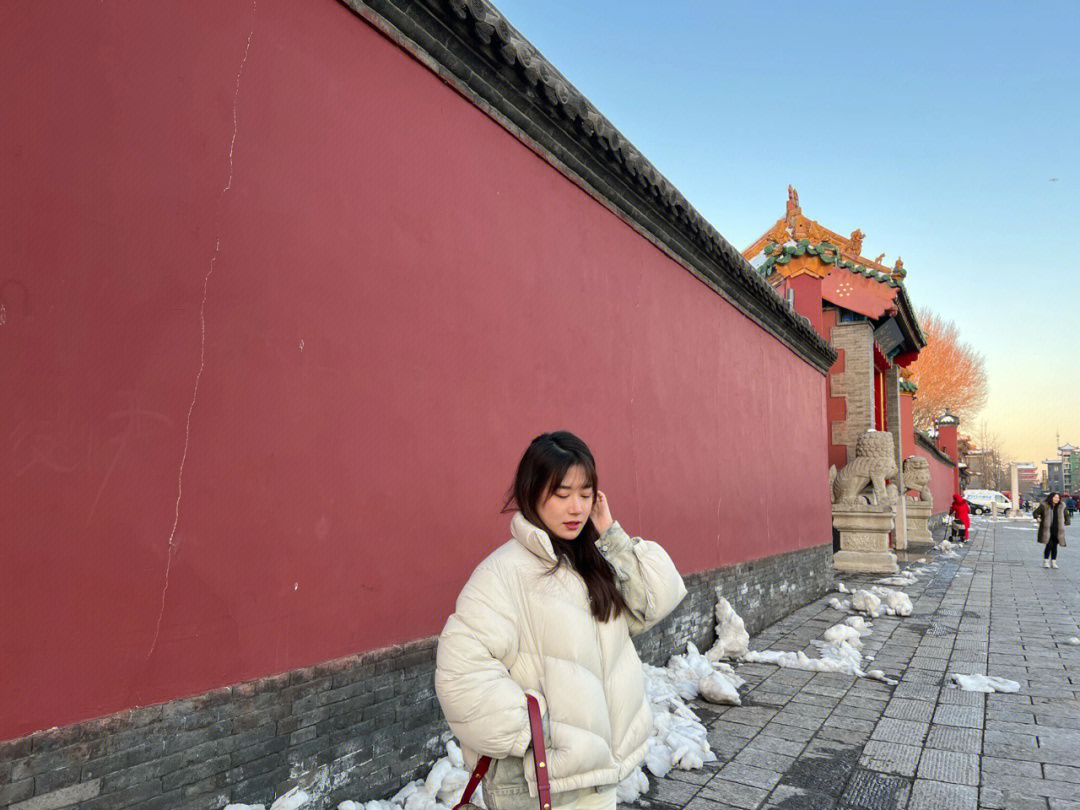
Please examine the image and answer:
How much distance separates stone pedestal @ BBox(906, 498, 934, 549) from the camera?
2002 cm

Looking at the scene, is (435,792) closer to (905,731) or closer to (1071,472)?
(905,731)

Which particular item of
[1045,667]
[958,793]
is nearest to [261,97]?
[958,793]

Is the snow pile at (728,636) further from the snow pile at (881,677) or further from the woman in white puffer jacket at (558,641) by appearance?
the woman in white puffer jacket at (558,641)

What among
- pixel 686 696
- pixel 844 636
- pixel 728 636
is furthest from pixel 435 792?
pixel 844 636

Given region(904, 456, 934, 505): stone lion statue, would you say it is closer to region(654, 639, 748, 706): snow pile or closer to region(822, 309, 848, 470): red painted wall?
region(822, 309, 848, 470): red painted wall

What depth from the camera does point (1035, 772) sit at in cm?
363

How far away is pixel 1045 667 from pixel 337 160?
644 cm

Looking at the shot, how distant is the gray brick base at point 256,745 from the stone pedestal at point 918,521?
19.9 metres

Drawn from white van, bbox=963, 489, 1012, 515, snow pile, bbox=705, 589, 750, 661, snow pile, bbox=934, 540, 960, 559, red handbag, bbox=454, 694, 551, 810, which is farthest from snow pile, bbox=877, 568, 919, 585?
white van, bbox=963, 489, 1012, 515

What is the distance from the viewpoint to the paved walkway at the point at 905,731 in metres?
3.37

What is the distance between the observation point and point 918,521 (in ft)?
66.3

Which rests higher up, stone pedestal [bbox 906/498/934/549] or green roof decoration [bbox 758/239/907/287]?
green roof decoration [bbox 758/239/907/287]

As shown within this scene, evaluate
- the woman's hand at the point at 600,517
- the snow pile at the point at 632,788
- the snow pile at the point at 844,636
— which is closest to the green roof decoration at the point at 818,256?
the snow pile at the point at 844,636

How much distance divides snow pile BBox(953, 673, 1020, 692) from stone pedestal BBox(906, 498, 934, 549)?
16.0 m
